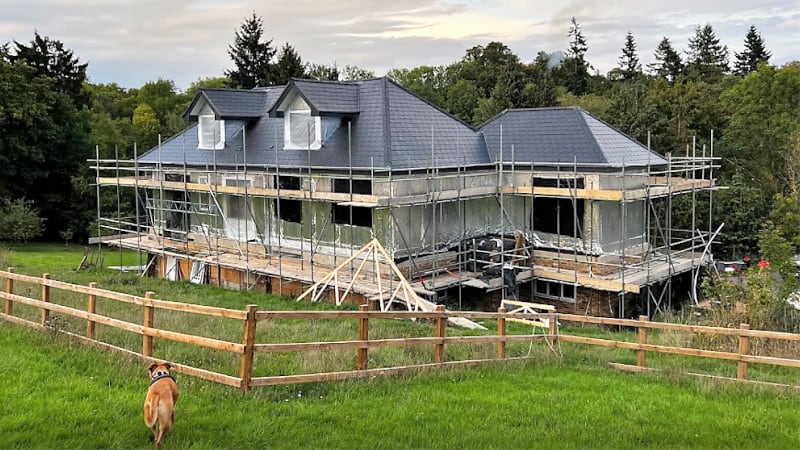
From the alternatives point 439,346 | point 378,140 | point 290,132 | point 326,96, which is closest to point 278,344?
point 439,346

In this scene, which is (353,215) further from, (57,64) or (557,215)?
(57,64)

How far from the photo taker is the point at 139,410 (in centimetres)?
734

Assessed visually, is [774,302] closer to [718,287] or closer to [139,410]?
[718,287]

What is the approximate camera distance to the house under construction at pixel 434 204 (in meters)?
20.6

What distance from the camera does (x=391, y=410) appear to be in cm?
777

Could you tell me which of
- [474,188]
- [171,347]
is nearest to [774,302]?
[474,188]

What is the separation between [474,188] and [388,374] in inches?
526

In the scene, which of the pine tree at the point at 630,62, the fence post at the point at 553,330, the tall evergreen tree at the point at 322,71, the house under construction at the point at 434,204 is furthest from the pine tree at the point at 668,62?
the fence post at the point at 553,330

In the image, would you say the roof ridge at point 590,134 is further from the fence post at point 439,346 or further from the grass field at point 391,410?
the fence post at point 439,346

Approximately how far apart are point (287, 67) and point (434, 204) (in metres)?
38.8

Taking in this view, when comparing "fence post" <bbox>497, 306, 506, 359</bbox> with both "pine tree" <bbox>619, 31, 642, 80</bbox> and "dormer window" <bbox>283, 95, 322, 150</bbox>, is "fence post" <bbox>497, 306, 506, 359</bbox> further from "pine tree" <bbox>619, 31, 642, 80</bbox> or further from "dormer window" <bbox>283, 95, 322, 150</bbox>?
"pine tree" <bbox>619, 31, 642, 80</bbox>

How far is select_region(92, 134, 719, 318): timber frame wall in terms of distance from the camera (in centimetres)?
→ 2034

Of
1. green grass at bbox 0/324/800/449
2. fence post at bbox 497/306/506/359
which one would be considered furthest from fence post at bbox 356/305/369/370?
fence post at bbox 497/306/506/359

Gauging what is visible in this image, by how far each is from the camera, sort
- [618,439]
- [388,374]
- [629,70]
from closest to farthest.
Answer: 1. [618,439]
2. [388,374]
3. [629,70]
